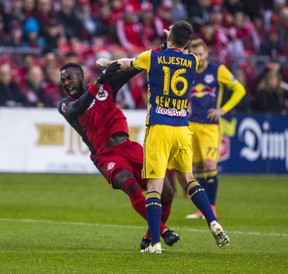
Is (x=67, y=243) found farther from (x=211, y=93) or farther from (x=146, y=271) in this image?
(x=211, y=93)

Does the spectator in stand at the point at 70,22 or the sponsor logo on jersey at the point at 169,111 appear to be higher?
the sponsor logo on jersey at the point at 169,111

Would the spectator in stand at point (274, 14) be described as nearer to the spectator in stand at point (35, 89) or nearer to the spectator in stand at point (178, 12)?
the spectator in stand at point (178, 12)

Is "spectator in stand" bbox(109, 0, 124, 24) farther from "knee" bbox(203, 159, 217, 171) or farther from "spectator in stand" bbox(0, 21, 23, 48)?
"knee" bbox(203, 159, 217, 171)

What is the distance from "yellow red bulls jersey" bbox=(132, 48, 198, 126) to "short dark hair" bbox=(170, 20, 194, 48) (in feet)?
0.32

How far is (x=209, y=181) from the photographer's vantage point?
1573 centimetres

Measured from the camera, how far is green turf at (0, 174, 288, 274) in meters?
10.1

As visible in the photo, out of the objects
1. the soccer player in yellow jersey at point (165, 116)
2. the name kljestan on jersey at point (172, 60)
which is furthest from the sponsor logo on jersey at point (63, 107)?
the name kljestan on jersey at point (172, 60)

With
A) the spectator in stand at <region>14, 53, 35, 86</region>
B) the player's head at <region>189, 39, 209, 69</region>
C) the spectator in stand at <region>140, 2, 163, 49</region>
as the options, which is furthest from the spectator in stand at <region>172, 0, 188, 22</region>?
the player's head at <region>189, 39, 209, 69</region>

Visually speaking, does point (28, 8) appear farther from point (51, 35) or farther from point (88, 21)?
point (88, 21)

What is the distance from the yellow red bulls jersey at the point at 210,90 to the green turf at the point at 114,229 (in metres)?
1.58

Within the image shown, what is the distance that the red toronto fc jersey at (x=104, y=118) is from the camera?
11.8 metres

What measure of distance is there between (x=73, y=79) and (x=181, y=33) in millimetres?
1551

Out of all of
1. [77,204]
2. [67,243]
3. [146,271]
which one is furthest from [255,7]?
[146,271]

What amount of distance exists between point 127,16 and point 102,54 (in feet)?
6.23
